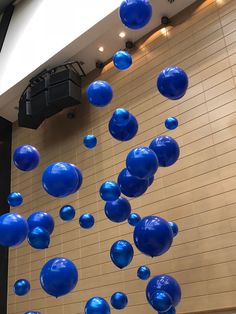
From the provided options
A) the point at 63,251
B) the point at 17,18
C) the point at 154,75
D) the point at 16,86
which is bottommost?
the point at 63,251

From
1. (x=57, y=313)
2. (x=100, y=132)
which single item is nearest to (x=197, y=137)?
(x=100, y=132)

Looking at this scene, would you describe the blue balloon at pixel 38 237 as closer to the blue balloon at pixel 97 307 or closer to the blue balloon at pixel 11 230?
the blue balloon at pixel 11 230

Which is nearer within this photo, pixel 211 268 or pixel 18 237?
pixel 18 237

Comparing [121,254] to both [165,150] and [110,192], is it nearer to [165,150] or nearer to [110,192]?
[110,192]

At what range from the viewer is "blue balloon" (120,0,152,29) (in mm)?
3240

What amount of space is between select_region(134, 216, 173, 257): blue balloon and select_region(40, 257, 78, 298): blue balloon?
1.68ft

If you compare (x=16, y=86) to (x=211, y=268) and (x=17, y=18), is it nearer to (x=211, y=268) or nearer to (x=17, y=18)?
(x=17, y=18)

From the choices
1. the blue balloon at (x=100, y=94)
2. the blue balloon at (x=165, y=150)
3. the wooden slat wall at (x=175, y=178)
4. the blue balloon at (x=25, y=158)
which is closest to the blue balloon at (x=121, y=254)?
the blue balloon at (x=165, y=150)

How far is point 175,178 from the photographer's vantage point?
4902 millimetres

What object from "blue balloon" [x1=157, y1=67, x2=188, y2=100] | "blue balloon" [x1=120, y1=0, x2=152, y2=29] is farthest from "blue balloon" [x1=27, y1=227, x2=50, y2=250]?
"blue balloon" [x1=120, y1=0, x2=152, y2=29]

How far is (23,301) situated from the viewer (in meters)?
6.12

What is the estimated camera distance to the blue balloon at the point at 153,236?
277cm

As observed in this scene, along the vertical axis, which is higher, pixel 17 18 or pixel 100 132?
pixel 17 18

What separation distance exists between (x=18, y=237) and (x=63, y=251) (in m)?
3.13
